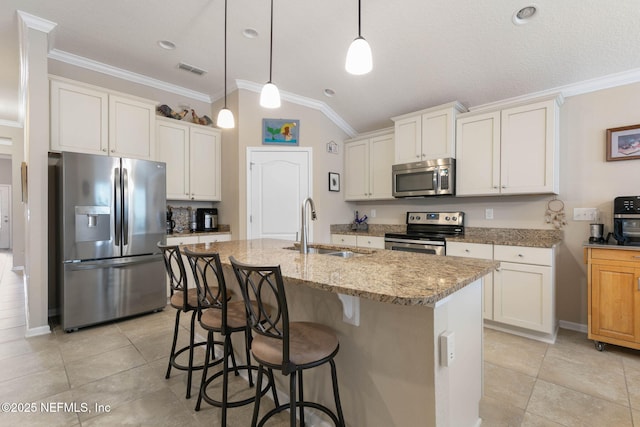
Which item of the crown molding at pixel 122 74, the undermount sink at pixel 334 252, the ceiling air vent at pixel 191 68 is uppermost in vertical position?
the ceiling air vent at pixel 191 68

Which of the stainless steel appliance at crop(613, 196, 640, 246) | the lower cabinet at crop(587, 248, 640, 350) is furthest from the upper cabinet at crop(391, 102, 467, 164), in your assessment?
the lower cabinet at crop(587, 248, 640, 350)

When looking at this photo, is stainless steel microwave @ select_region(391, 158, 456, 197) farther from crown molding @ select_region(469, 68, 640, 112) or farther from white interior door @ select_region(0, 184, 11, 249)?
white interior door @ select_region(0, 184, 11, 249)

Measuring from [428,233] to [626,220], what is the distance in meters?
1.71

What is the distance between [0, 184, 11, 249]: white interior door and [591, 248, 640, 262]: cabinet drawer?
12125mm

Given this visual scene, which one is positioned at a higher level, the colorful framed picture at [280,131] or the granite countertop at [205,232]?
the colorful framed picture at [280,131]

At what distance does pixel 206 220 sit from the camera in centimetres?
411

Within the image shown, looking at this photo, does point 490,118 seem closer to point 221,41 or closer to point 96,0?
point 221,41

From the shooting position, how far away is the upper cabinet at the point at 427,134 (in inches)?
133

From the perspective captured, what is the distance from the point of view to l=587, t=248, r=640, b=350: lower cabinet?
7.51ft

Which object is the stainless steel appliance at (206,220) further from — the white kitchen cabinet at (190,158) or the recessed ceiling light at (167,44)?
the recessed ceiling light at (167,44)

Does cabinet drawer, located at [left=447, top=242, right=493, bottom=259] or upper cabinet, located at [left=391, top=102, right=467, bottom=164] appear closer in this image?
cabinet drawer, located at [left=447, top=242, right=493, bottom=259]

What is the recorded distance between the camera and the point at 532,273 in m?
2.69

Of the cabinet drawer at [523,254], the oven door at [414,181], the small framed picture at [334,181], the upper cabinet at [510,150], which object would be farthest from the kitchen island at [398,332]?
the small framed picture at [334,181]

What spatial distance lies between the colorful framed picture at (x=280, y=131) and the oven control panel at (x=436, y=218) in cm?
187
